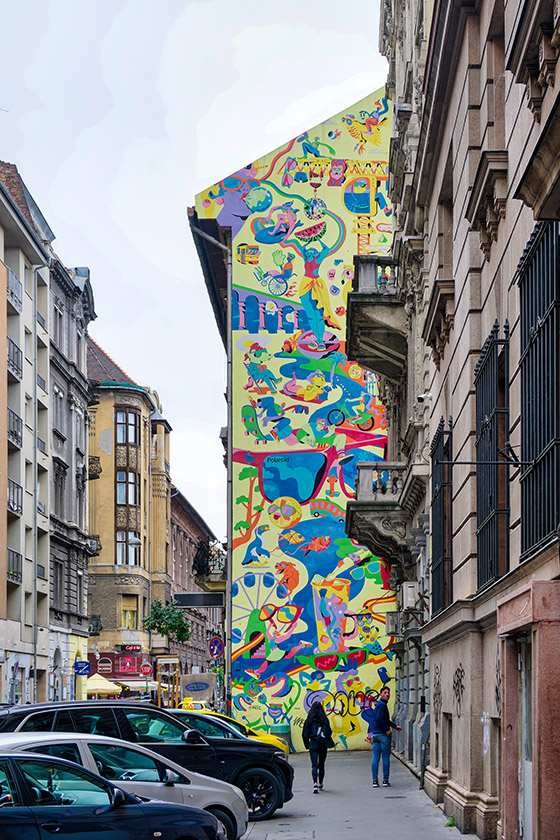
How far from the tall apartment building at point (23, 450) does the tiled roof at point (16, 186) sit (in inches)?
1.7

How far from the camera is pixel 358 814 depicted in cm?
1891

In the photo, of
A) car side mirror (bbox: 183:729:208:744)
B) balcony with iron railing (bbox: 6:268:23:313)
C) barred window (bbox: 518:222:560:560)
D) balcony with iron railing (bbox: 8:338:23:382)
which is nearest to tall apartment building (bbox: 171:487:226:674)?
balcony with iron railing (bbox: 8:338:23:382)

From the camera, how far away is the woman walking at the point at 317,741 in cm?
2269

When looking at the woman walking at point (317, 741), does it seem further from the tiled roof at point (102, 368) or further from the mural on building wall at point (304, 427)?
the tiled roof at point (102, 368)

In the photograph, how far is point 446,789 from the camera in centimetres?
1794

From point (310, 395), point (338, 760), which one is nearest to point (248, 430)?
point (310, 395)

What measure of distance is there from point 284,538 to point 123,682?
33075 millimetres

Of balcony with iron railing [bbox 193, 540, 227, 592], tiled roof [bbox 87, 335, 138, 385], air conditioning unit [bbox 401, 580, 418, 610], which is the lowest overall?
air conditioning unit [bbox 401, 580, 418, 610]

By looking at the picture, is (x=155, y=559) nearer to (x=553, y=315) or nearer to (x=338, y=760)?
(x=338, y=760)

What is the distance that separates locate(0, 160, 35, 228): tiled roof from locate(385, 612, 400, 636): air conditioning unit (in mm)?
29598

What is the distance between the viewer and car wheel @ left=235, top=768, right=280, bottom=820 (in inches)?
721

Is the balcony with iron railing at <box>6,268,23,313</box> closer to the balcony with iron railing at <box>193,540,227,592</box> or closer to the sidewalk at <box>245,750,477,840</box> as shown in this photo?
the balcony with iron railing at <box>193,540,227,592</box>

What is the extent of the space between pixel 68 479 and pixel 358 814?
45.3m

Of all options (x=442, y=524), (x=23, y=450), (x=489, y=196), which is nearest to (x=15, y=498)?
(x=23, y=450)
